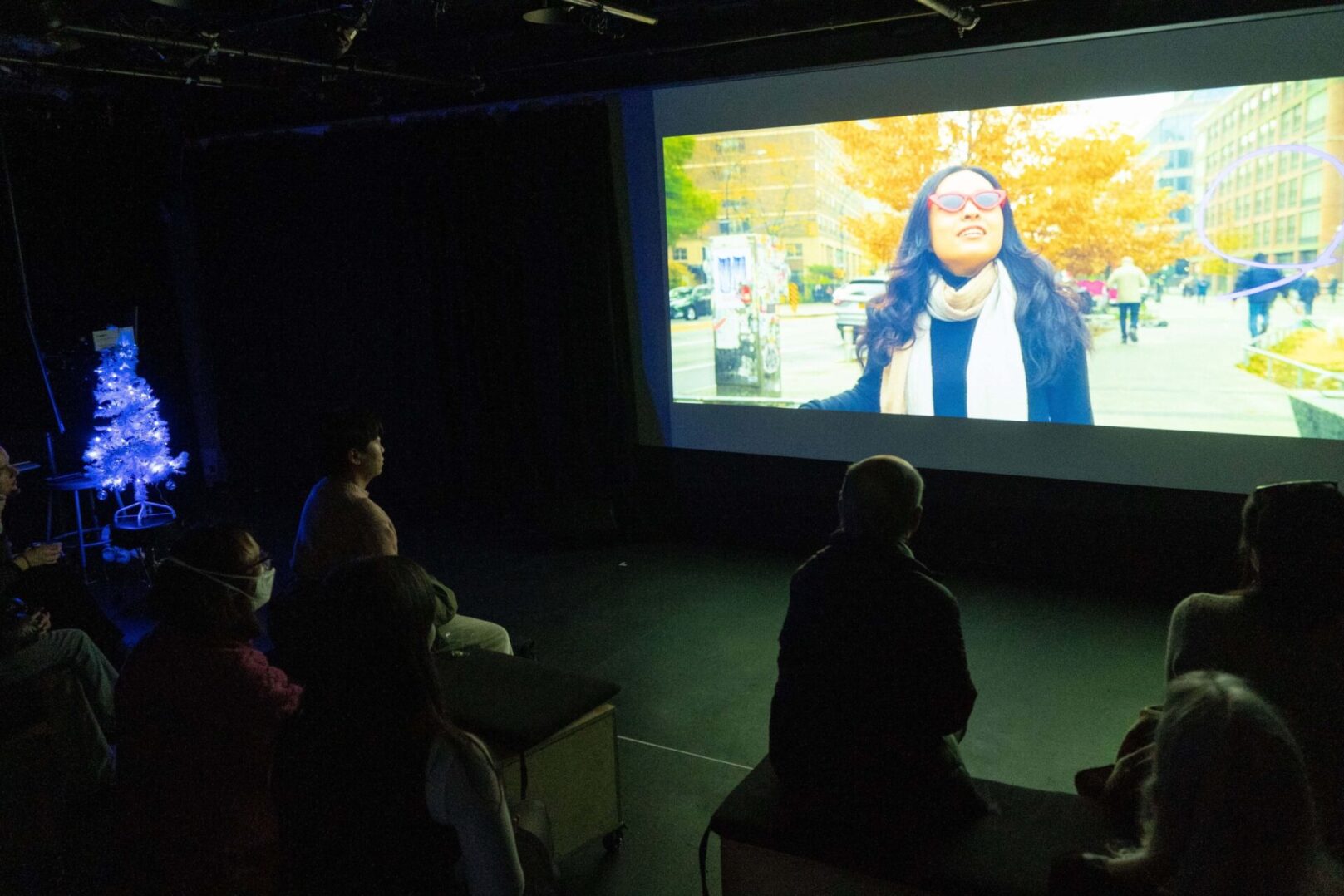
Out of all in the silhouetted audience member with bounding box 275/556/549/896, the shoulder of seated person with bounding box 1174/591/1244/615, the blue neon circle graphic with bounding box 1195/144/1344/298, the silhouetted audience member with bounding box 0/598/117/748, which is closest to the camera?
the silhouetted audience member with bounding box 275/556/549/896

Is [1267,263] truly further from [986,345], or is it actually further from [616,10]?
[616,10]

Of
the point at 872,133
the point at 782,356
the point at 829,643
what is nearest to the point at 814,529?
the point at 782,356

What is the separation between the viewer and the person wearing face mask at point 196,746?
1.94m

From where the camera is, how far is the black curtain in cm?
607

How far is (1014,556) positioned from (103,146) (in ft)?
20.9

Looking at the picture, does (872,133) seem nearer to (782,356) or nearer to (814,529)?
(782,356)

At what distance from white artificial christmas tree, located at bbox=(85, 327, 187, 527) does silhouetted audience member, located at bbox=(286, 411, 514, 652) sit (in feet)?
10.1

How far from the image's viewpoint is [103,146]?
6906mm

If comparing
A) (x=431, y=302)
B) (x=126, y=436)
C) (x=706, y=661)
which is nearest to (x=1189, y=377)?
(x=706, y=661)

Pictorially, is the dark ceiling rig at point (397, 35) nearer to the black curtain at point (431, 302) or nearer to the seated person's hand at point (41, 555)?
the black curtain at point (431, 302)

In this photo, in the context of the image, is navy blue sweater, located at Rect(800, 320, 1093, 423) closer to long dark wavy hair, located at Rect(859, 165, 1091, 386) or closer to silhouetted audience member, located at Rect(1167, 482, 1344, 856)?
long dark wavy hair, located at Rect(859, 165, 1091, 386)

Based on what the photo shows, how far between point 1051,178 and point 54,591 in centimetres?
437

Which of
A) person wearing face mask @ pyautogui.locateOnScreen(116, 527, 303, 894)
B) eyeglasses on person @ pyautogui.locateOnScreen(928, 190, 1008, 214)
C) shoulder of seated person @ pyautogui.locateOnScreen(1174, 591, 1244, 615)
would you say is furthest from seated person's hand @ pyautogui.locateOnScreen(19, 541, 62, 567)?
eyeglasses on person @ pyautogui.locateOnScreen(928, 190, 1008, 214)

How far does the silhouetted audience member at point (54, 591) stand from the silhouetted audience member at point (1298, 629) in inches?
133
